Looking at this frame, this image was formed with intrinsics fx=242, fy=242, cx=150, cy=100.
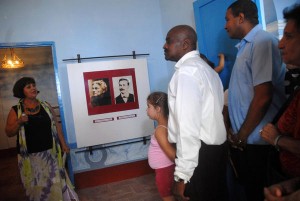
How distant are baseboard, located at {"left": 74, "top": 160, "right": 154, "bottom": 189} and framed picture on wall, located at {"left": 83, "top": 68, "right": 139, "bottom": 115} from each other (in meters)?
0.90

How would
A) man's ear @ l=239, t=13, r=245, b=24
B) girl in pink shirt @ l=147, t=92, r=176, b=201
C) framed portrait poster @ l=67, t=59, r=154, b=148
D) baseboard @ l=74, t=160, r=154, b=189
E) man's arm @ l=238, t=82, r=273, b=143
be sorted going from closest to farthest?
1. man's arm @ l=238, t=82, r=273, b=143
2. man's ear @ l=239, t=13, r=245, b=24
3. girl in pink shirt @ l=147, t=92, r=176, b=201
4. framed portrait poster @ l=67, t=59, r=154, b=148
5. baseboard @ l=74, t=160, r=154, b=189

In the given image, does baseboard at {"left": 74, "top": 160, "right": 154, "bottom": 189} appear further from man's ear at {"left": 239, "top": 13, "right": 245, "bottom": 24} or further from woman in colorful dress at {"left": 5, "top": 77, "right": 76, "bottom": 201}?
man's ear at {"left": 239, "top": 13, "right": 245, "bottom": 24}

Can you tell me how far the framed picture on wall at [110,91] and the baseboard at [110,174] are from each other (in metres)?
0.90

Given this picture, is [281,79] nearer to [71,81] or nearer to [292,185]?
[292,185]

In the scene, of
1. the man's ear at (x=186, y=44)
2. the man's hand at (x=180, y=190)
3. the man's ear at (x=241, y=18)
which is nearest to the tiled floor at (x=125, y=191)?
the man's hand at (x=180, y=190)

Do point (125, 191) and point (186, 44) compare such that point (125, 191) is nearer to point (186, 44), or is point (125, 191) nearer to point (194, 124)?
point (194, 124)

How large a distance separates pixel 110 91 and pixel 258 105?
247 centimetres

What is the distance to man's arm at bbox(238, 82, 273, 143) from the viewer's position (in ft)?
4.92

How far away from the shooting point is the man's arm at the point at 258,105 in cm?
150

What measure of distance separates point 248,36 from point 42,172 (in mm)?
2568

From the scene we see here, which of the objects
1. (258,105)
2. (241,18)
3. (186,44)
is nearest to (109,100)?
(186,44)

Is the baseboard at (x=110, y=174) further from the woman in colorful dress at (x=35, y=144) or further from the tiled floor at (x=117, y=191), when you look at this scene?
the woman in colorful dress at (x=35, y=144)

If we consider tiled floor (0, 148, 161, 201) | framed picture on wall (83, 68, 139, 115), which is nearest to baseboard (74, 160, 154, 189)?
tiled floor (0, 148, 161, 201)

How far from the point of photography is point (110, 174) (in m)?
3.72
